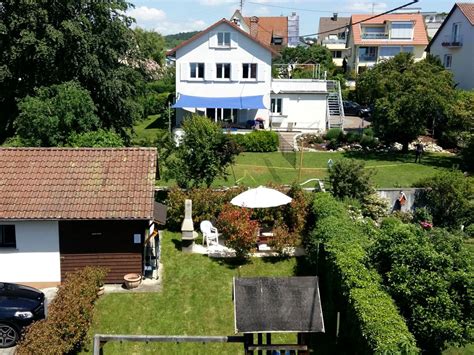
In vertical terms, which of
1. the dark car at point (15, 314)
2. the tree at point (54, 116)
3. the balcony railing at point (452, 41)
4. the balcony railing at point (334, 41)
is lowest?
the dark car at point (15, 314)

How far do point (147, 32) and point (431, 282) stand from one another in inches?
3607

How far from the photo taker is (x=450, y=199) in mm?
23281

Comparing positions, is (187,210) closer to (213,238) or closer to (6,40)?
(213,238)

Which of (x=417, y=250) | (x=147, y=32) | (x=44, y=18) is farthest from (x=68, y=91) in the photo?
(x=147, y=32)

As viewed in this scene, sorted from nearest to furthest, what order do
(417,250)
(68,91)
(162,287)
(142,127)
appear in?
1. (417,250)
2. (162,287)
3. (68,91)
4. (142,127)

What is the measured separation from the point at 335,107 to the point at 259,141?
41.7 ft

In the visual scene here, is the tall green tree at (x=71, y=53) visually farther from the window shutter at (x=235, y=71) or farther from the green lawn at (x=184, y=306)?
the green lawn at (x=184, y=306)

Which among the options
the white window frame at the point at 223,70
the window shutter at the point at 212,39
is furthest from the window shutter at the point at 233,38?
the white window frame at the point at 223,70

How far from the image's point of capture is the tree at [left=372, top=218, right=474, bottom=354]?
12.3m

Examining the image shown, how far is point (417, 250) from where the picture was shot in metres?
13.3

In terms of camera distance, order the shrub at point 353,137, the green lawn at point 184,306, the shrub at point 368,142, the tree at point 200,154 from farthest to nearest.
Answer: the shrub at point 353,137 → the shrub at point 368,142 → the tree at point 200,154 → the green lawn at point 184,306

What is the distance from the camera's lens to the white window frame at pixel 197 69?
4500 centimetres

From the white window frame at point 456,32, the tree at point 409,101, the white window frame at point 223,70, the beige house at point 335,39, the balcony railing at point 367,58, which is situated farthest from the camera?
the beige house at point 335,39

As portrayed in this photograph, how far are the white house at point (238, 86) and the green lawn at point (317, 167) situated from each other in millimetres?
8013
